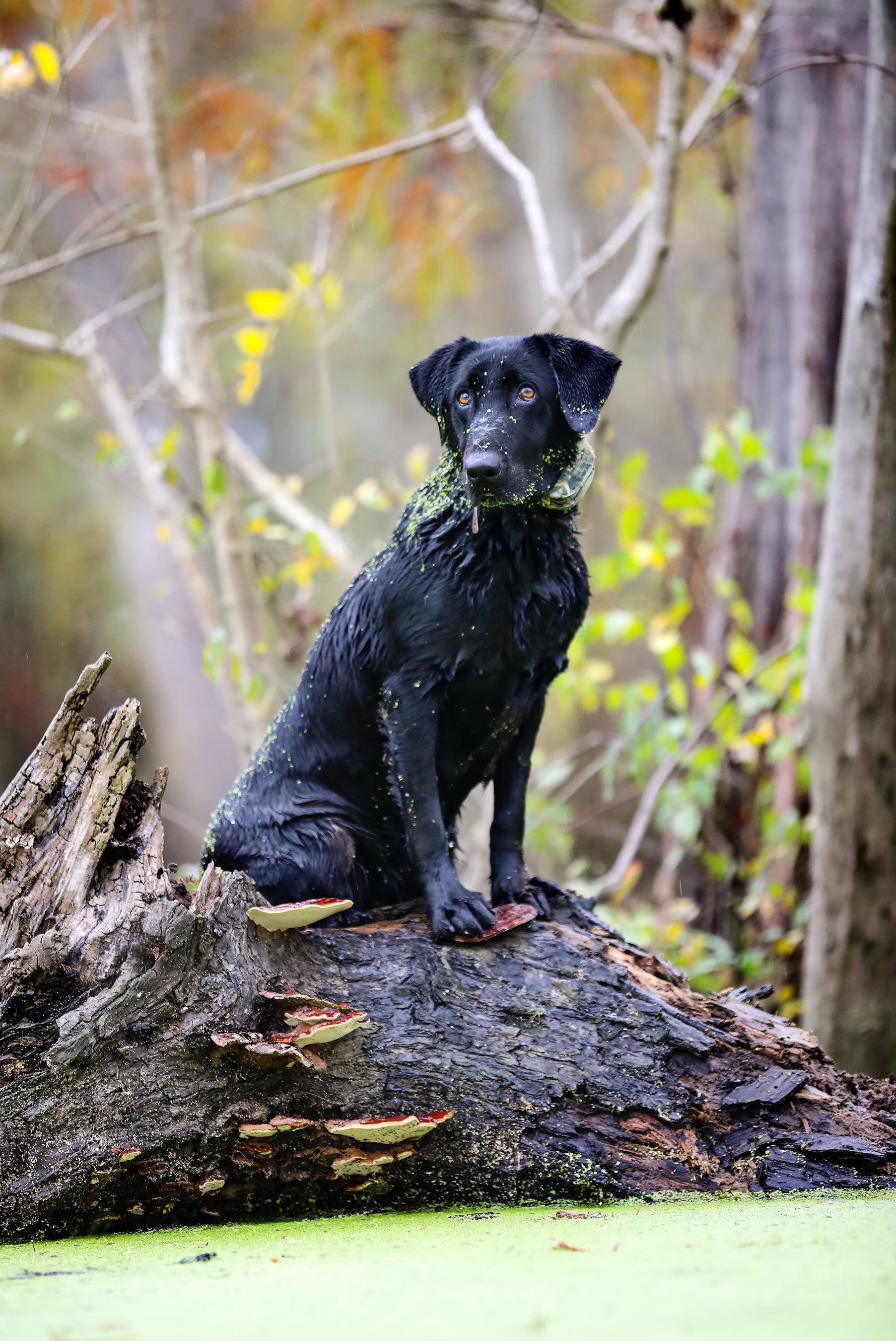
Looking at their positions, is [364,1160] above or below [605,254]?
below

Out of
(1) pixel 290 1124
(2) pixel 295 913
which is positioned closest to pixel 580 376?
(2) pixel 295 913

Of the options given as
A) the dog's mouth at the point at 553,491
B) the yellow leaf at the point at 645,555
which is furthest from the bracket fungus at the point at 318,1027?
the yellow leaf at the point at 645,555

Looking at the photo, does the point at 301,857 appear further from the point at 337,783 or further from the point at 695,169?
the point at 695,169

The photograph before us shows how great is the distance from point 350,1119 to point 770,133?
6479mm

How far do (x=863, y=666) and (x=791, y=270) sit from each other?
10.2ft

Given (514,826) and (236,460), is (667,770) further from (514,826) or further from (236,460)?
(514,826)

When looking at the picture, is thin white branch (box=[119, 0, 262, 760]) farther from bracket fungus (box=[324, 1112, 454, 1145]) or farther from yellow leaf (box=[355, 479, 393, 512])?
bracket fungus (box=[324, 1112, 454, 1145])

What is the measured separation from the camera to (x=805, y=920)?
5742mm

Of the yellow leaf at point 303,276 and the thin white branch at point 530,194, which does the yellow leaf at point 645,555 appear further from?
the yellow leaf at point 303,276

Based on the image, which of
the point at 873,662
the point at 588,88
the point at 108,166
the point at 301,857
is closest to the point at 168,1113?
the point at 301,857

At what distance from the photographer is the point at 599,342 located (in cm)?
464

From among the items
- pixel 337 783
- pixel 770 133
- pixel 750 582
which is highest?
pixel 770 133

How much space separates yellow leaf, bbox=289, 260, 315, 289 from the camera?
5.08 metres

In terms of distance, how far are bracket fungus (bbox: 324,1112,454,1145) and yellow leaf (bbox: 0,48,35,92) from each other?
4434mm
